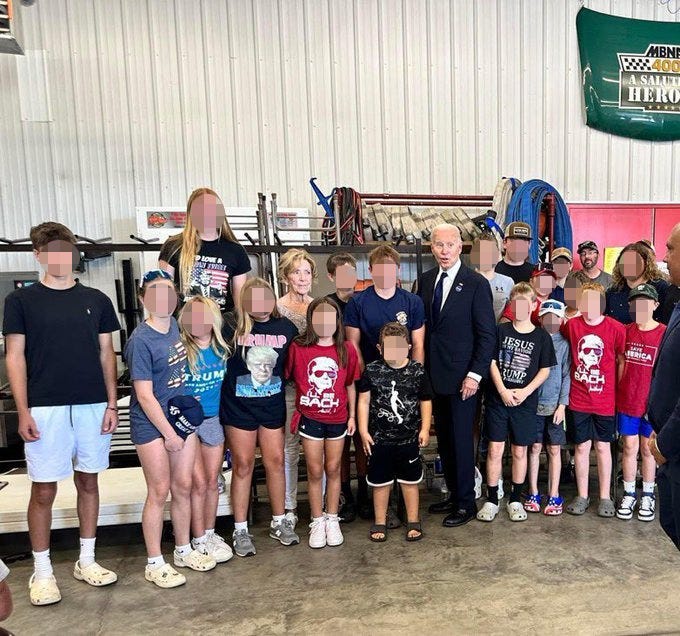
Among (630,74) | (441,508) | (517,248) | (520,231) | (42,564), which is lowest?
(441,508)

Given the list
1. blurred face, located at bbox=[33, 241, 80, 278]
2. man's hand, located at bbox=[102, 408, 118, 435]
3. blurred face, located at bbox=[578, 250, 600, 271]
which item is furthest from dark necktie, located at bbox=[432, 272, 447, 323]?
blurred face, located at bbox=[33, 241, 80, 278]

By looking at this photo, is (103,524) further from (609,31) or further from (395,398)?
(609,31)

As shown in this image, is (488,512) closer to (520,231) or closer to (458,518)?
(458,518)

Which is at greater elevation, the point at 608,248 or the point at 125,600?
the point at 608,248

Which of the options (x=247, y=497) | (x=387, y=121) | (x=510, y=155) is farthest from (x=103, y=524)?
(x=510, y=155)

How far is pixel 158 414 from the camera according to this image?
2.29 m

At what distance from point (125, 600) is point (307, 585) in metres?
0.84

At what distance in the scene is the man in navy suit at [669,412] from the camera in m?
1.67

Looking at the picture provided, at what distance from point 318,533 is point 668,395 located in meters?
1.86

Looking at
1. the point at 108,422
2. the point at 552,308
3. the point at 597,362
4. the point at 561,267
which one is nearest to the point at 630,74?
the point at 561,267

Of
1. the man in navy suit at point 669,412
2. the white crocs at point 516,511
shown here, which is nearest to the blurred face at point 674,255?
the man in navy suit at point 669,412

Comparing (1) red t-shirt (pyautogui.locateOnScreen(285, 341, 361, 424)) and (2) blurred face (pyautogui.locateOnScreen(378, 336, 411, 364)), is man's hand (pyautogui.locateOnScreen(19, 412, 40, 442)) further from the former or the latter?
(2) blurred face (pyautogui.locateOnScreen(378, 336, 411, 364))

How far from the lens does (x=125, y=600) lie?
7.73ft

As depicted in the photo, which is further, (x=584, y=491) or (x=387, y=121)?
(x=387, y=121)
